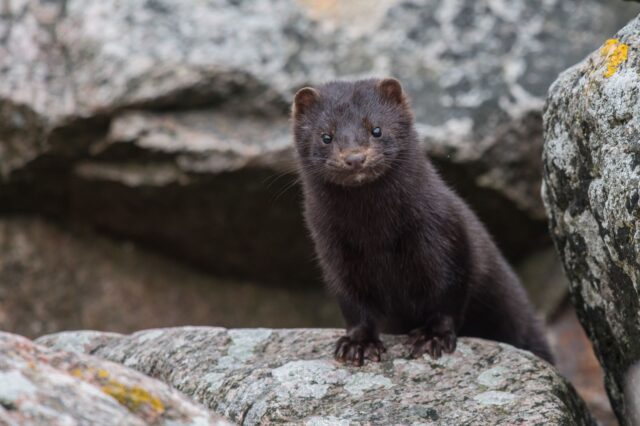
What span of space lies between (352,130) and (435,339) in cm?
120

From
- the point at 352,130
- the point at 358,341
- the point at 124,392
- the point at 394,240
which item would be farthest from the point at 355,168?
the point at 124,392

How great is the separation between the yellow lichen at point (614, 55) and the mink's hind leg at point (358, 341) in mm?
1875

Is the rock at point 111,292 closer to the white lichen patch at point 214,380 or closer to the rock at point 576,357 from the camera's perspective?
the rock at point 576,357

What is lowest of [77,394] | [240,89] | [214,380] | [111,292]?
[111,292]

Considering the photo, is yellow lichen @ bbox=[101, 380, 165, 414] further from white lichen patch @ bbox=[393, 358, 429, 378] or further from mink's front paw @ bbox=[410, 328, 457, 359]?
A: mink's front paw @ bbox=[410, 328, 457, 359]

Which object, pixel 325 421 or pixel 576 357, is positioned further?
pixel 576 357

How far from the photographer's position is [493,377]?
15.4ft

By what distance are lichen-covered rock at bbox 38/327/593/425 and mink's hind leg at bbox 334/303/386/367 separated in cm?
6

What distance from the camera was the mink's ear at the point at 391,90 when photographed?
18.5 ft

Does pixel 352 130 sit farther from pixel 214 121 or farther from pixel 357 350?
pixel 214 121

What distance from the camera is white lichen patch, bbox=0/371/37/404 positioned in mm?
2854

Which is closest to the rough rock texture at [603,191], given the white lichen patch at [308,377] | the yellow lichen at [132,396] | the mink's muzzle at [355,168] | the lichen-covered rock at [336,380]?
the lichen-covered rock at [336,380]

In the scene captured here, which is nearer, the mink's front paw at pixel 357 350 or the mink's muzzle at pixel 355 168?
the mink's front paw at pixel 357 350

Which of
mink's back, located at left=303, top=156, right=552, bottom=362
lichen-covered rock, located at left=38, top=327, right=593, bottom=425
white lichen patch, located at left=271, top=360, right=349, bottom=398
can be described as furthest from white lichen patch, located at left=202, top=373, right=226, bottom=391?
mink's back, located at left=303, top=156, right=552, bottom=362
